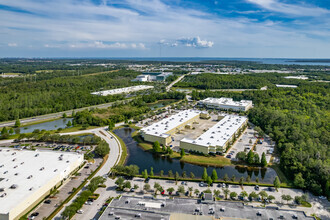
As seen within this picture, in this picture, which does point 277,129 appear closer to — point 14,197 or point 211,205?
point 211,205

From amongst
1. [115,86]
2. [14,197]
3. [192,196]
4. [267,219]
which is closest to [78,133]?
[14,197]

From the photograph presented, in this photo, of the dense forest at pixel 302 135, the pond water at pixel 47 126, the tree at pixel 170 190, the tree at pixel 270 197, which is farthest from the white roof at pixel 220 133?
the pond water at pixel 47 126

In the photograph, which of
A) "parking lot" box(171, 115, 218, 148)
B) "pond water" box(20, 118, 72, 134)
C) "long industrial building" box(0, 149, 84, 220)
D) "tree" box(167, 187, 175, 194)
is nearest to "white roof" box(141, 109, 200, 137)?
"parking lot" box(171, 115, 218, 148)

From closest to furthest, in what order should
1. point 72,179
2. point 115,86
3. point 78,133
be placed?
point 72,179 → point 78,133 → point 115,86

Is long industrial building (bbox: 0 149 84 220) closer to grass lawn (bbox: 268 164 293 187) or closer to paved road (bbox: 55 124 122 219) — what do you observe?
paved road (bbox: 55 124 122 219)

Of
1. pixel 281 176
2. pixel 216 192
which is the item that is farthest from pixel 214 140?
pixel 216 192

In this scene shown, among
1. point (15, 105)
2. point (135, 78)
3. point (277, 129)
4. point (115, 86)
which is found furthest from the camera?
point (135, 78)

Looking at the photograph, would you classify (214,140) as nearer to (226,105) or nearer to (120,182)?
(120,182)
